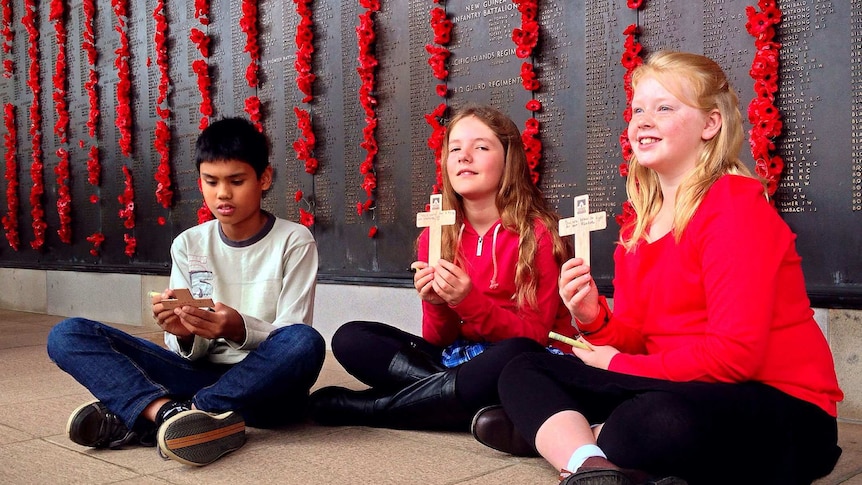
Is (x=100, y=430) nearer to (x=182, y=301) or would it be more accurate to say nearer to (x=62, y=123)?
(x=182, y=301)

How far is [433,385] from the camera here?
101 inches

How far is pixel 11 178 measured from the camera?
24.7ft

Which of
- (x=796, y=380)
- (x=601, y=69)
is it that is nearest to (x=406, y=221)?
(x=601, y=69)

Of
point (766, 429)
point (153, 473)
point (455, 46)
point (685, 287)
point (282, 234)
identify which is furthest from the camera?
point (455, 46)

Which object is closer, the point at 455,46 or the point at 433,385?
the point at 433,385

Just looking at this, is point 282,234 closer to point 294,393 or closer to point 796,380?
point 294,393

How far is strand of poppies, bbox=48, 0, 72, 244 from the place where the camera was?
22.5ft

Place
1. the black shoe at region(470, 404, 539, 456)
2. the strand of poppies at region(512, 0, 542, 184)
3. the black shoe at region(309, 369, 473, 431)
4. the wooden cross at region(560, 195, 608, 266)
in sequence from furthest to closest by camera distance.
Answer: the strand of poppies at region(512, 0, 542, 184) < the black shoe at region(309, 369, 473, 431) < the black shoe at region(470, 404, 539, 456) < the wooden cross at region(560, 195, 608, 266)

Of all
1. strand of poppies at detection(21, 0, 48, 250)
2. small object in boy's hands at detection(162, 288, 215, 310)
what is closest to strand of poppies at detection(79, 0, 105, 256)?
strand of poppies at detection(21, 0, 48, 250)

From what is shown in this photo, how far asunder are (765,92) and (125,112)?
474 cm

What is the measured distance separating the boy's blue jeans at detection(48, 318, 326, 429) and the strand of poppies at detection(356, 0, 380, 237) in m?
2.05

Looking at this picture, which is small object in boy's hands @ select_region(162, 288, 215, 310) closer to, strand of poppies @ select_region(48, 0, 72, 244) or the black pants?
the black pants

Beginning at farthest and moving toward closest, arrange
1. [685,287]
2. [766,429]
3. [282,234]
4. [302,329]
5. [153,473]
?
[282,234], [302,329], [153,473], [685,287], [766,429]

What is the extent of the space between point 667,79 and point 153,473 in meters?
1.66
